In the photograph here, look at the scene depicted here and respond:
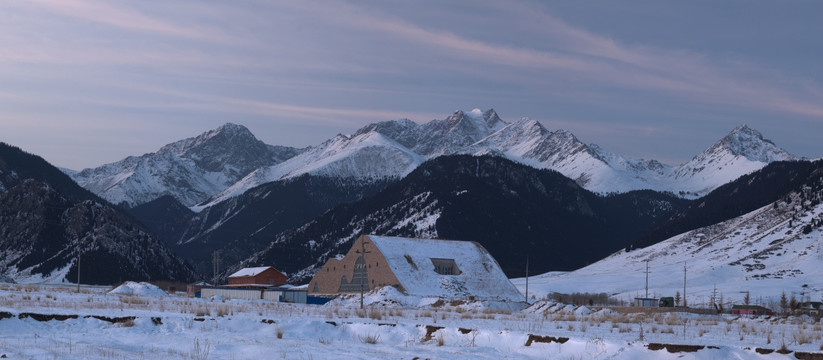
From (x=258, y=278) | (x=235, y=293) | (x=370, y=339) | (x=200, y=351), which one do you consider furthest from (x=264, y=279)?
(x=200, y=351)

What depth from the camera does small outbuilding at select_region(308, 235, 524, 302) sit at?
123000 millimetres

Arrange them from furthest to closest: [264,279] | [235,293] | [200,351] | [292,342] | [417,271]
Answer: [264,279] < [417,271] < [235,293] < [292,342] < [200,351]

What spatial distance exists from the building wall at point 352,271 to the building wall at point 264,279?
979 inches

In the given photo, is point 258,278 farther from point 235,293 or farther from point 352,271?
point 235,293

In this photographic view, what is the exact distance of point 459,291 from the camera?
12325cm

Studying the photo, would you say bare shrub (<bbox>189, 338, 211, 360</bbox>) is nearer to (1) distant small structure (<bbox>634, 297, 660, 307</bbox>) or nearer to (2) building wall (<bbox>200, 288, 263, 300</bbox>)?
(2) building wall (<bbox>200, 288, 263, 300</bbox>)

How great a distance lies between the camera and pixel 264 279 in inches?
6314

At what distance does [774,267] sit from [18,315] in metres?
176

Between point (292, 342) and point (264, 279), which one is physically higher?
point (292, 342)

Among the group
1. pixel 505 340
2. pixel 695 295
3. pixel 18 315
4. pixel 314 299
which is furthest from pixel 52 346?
pixel 695 295

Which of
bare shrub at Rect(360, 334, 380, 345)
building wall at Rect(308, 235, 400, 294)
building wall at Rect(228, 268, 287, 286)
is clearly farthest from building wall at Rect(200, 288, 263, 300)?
bare shrub at Rect(360, 334, 380, 345)

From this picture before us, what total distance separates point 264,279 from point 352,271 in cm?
3390

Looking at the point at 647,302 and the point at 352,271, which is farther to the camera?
the point at 352,271

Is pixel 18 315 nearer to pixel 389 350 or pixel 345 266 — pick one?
pixel 389 350
